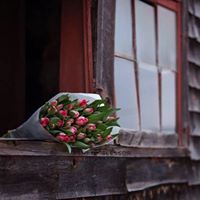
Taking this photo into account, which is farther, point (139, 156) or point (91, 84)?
point (139, 156)

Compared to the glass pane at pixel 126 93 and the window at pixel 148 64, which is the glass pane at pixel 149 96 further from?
the glass pane at pixel 126 93

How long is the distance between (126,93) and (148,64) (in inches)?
21.2

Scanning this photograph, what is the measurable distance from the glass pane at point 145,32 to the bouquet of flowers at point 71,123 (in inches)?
55.3

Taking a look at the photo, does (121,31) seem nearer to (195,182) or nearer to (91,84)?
→ (91,84)

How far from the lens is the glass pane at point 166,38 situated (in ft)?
18.7

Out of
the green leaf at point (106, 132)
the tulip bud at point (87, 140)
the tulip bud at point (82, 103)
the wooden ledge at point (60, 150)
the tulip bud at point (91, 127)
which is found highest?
the tulip bud at point (82, 103)

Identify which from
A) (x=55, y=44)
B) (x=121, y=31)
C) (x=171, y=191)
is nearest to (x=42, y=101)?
(x=55, y=44)

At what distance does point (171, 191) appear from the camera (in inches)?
226

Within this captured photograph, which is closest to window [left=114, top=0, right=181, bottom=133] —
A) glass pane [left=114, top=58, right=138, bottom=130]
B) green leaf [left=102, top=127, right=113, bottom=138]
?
glass pane [left=114, top=58, right=138, bottom=130]

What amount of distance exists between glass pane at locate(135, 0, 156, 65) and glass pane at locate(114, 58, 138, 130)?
241 mm

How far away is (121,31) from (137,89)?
0.51 meters

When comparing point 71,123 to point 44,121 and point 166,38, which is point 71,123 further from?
point 166,38

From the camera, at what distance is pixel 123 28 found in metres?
5.09

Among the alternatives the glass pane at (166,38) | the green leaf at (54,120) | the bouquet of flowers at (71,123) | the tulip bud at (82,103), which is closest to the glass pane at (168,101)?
the glass pane at (166,38)
